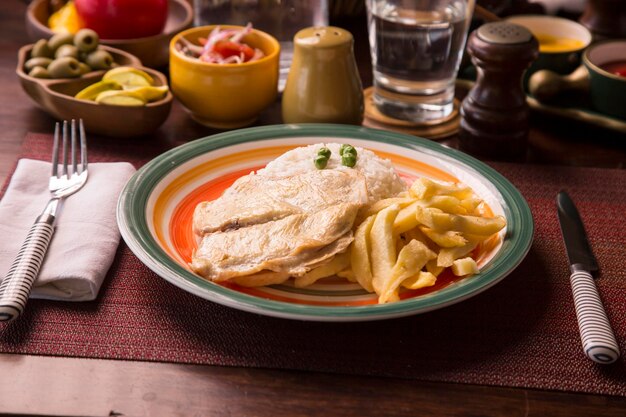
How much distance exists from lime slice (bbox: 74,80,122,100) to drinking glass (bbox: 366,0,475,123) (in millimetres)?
686

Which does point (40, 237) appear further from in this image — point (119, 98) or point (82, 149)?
point (119, 98)

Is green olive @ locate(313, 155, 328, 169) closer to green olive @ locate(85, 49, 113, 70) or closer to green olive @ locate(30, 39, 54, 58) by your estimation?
green olive @ locate(85, 49, 113, 70)

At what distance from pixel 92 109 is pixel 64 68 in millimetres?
176

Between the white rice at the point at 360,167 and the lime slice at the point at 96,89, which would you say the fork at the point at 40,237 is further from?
the white rice at the point at 360,167

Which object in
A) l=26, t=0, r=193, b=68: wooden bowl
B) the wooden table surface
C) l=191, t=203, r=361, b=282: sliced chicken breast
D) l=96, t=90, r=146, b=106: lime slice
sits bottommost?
l=26, t=0, r=193, b=68: wooden bowl

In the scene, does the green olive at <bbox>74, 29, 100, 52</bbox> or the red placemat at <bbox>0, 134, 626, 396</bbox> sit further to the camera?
the green olive at <bbox>74, 29, 100, 52</bbox>

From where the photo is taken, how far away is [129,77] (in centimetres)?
203

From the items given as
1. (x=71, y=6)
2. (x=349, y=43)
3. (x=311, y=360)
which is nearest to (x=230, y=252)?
(x=311, y=360)

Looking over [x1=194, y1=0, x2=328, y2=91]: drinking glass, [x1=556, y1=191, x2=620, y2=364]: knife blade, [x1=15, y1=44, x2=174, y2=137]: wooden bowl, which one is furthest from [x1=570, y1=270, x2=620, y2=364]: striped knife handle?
[x1=194, y1=0, x2=328, y2=91]: drinking glass

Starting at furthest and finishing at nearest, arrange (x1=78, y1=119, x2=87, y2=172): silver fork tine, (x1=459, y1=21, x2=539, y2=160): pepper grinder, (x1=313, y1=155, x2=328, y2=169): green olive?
(x1=459, y1=21, x2=539, y2=160): pepper grinder, (x1=78, y1=119, x2=87, y2=172): silver fork tine, (x1=313, y1=155, x2=328, y2=169): green olive

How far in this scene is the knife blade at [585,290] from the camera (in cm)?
123

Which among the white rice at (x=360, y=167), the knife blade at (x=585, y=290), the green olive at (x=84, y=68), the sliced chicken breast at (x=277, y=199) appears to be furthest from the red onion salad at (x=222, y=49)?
the knife blade at (x=585, y=290)

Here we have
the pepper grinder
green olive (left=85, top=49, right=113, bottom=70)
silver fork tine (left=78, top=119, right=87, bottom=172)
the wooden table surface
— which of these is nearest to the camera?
the wooden table surface

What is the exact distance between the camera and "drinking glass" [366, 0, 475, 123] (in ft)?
6.75
